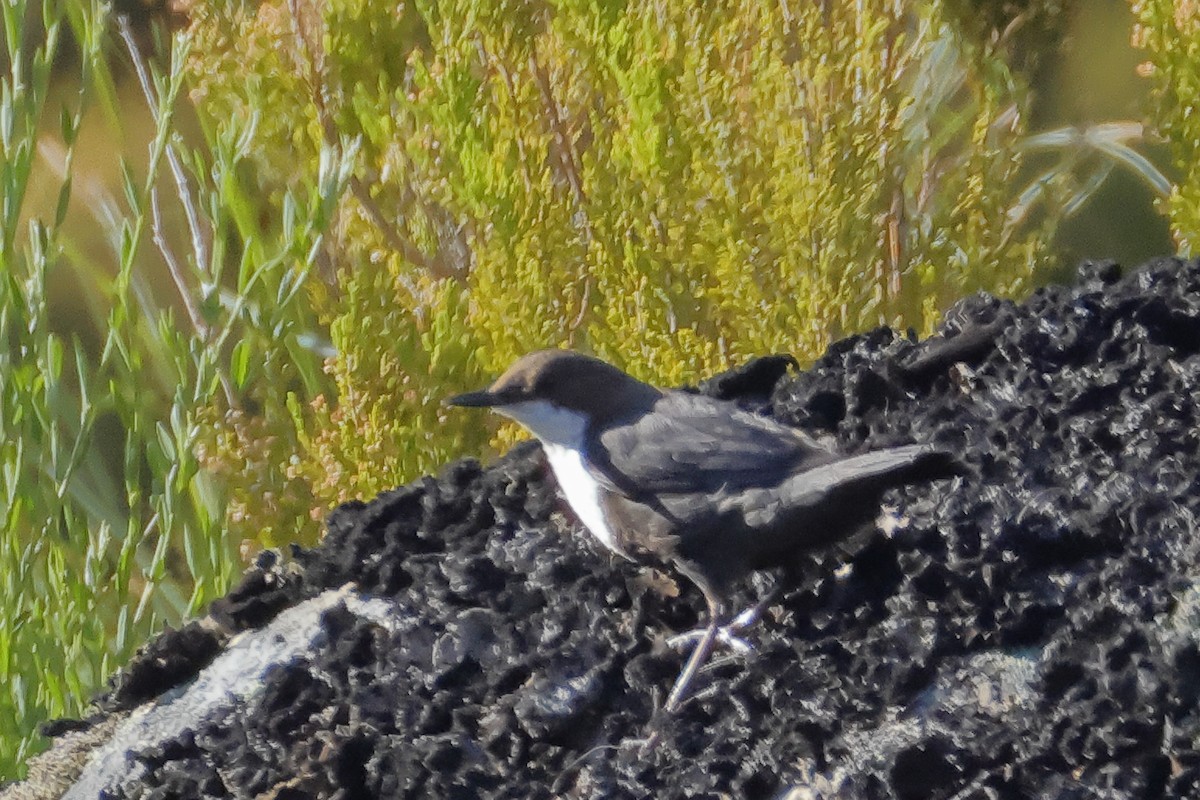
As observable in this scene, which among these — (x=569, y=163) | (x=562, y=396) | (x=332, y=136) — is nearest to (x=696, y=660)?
(x=562, y=396)

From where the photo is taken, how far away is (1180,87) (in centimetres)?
277

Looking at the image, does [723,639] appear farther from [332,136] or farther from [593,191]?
[332,136]

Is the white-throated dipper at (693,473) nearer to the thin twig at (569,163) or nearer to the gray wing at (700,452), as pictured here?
the gray wing at (700,452)

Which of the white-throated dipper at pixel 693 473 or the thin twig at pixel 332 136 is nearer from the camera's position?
the white-throated dipper at pixel 693 473

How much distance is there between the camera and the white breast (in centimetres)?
172

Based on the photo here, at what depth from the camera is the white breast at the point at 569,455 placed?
1.72 metres

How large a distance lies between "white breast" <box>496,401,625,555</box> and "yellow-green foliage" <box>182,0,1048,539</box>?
1.04 m

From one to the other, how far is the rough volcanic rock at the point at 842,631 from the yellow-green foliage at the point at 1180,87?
911mm

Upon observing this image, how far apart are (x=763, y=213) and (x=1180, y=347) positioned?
1.24 m

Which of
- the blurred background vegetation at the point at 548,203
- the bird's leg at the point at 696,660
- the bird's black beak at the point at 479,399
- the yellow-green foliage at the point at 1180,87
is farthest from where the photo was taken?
the blurred background vegetation at the point at 548,203

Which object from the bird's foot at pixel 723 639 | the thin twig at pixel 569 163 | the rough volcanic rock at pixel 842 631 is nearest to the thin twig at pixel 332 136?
the thin twig at pixel 569 163

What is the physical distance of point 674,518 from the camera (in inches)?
65.8

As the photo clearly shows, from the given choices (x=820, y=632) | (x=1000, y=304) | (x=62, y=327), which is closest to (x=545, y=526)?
(x=820, y=632)

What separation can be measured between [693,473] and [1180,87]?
5.86 ft
